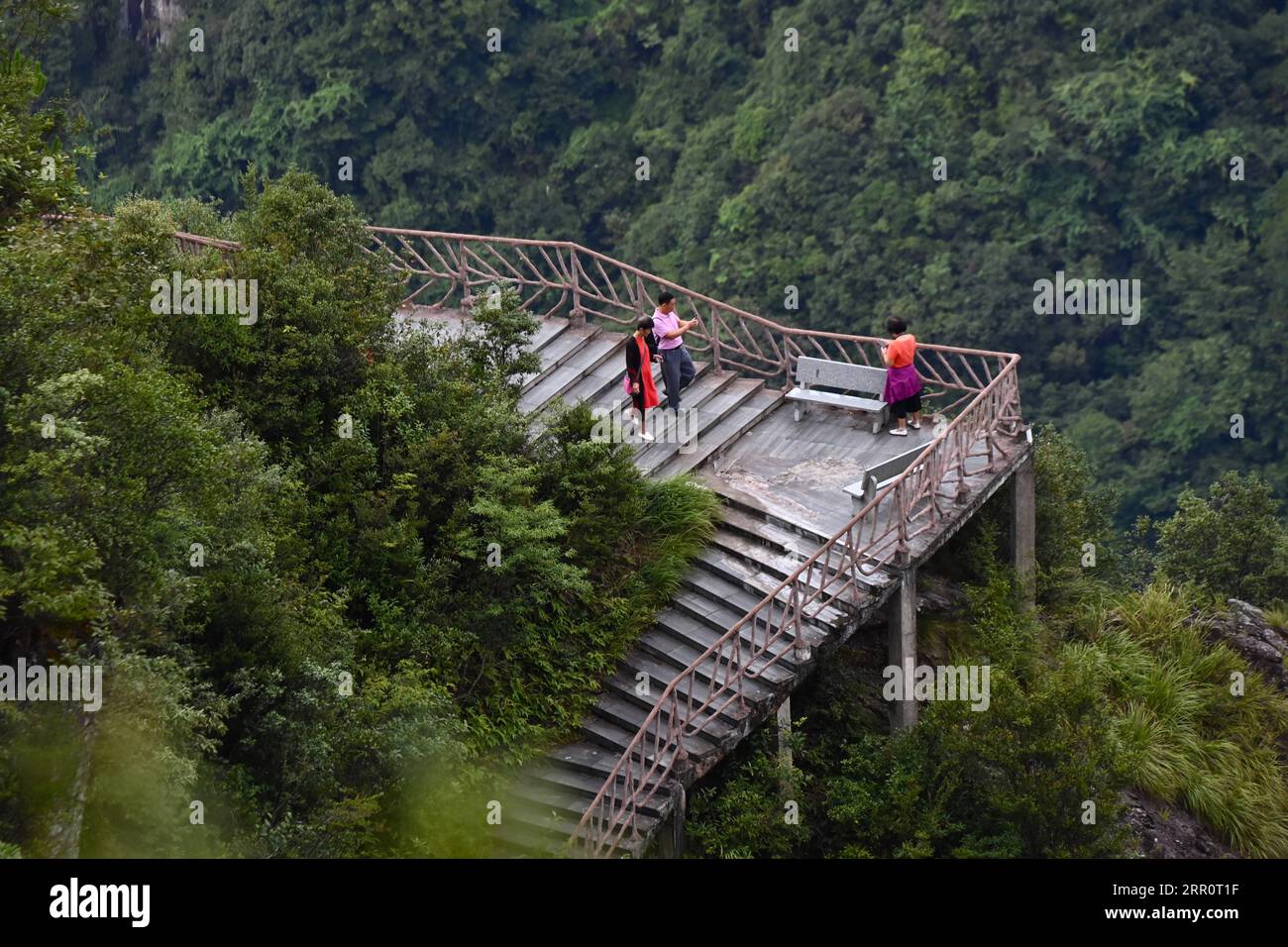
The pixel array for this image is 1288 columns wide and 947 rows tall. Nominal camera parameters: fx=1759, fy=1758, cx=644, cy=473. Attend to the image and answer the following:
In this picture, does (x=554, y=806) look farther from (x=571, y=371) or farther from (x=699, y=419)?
(x=571, y=371)

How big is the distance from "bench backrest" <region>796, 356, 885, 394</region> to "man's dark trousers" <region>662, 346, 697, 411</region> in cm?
118

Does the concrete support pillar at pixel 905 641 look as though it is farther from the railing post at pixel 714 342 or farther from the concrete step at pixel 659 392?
the railing post at pixel 714 342

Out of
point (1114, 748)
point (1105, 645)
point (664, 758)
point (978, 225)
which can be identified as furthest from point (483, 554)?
point (978, 225)

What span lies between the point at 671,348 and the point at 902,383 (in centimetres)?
231

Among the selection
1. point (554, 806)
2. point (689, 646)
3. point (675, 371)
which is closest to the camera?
point (554, 806)

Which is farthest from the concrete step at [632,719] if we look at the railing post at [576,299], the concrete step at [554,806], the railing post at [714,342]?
the railing post at [576,299]

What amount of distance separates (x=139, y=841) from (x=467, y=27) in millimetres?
36803

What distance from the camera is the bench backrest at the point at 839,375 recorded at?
1789cm

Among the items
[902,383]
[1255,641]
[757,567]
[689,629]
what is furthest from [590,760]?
[1255,641]

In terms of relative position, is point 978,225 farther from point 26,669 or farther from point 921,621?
point 26,669

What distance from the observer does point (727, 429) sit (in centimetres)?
1797

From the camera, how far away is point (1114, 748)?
14.5 metres

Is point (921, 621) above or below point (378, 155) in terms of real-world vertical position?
below

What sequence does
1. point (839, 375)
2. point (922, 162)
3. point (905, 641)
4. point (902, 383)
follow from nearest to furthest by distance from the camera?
point (905, 641) → point (902, 383) → point (839, 375) → point (922, 162)
